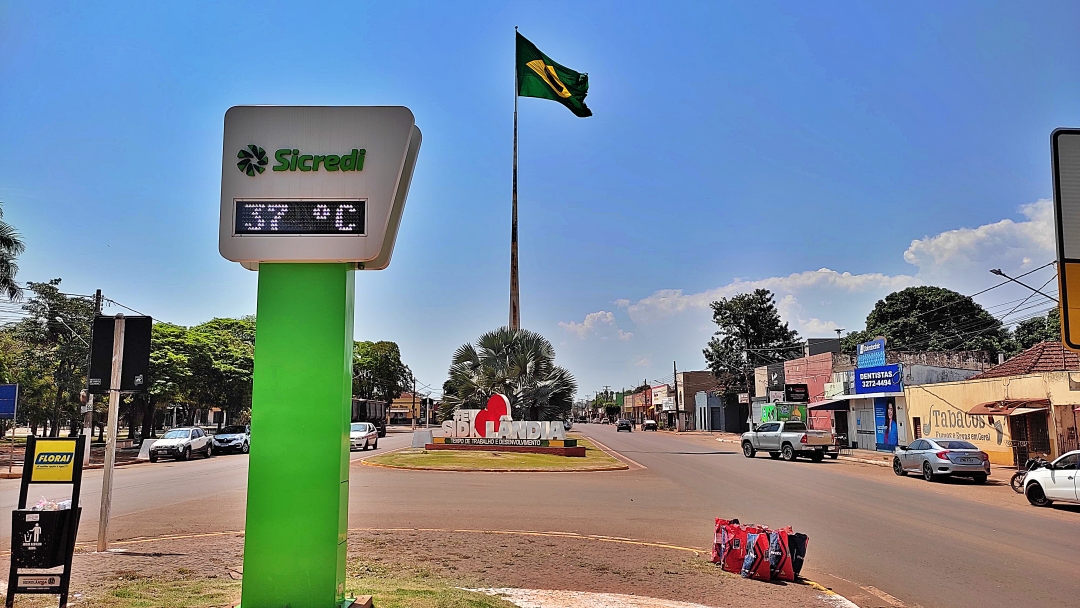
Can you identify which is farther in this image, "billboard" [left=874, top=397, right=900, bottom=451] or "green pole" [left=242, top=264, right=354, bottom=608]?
"billboard" [left=874, top=397, right=900, bottom=451]

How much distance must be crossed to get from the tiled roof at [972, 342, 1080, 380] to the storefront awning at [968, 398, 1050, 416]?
147 inches

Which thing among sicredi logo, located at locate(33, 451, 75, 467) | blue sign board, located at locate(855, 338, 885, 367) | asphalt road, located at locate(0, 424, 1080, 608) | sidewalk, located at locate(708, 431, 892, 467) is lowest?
sidewalk, located at locate(708, 431, 892, 467)

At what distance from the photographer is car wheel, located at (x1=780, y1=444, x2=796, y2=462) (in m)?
33.0

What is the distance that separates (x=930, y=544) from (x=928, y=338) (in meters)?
68.9

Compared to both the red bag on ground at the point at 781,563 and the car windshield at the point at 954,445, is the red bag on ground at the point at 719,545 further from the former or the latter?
the car windshield at the point at 954,445

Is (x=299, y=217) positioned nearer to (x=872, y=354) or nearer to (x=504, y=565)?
(x=504, y=565)

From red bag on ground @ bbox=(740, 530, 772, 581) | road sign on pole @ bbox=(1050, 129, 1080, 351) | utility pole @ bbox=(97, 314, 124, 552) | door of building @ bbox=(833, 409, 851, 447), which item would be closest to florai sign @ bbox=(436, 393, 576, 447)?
door of building @ bbox=(833, 409, 851, 447)

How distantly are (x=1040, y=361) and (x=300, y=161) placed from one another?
118 ft

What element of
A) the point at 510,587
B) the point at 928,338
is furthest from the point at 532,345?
the point at 928,338

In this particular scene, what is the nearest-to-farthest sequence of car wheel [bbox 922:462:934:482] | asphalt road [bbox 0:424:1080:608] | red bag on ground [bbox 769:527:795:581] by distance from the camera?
red bag on ground [bbox 769:527:795:581] < asphalt road [bbox 0:424:1080:608] < car wheel [bbox 922:462:934:482]

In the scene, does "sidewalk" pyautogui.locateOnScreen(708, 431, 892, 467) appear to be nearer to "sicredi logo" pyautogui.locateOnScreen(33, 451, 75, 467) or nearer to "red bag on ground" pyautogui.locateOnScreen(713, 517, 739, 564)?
"red bag on ground" pyautogui.locateOnScreen(713, 517, 739, 564)

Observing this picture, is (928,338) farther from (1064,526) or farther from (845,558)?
(845,558)

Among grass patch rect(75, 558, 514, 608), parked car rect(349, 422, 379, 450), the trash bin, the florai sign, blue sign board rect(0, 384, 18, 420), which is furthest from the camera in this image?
parked car rect(349, 422, 379, 450)

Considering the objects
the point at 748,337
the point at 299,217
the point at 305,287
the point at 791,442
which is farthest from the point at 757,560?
the point at 748,337
